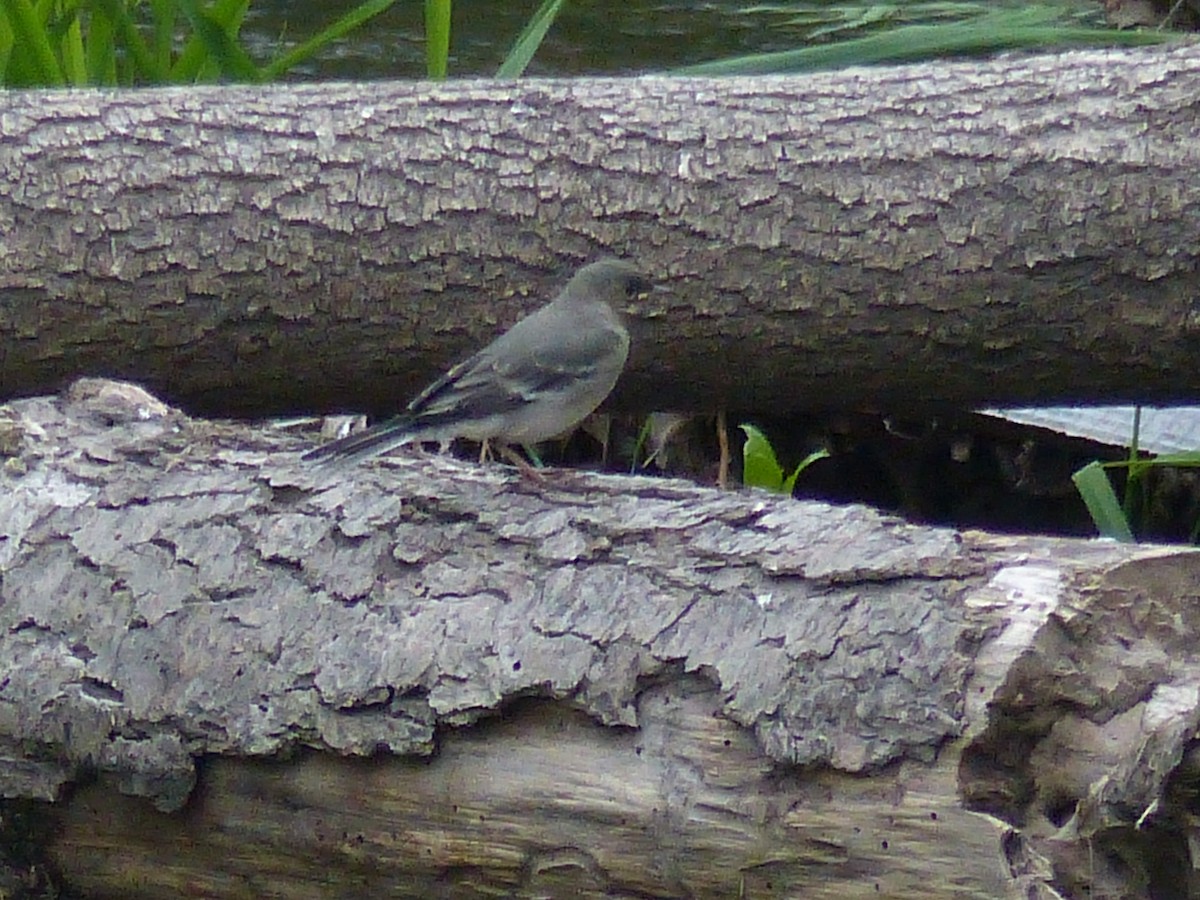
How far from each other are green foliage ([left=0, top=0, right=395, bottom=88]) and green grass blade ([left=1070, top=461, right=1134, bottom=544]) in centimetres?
213

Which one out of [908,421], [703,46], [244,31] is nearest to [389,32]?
[244,31]

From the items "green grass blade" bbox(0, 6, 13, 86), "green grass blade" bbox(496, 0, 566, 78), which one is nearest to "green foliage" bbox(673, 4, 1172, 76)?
"green grass blade" bbox(496, 0, 566, 78)

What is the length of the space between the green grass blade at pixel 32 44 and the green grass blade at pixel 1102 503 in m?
2.76

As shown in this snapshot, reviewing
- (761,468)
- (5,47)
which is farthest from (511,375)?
(5,47)

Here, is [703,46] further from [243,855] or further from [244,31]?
[243,855]

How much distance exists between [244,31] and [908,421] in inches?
167

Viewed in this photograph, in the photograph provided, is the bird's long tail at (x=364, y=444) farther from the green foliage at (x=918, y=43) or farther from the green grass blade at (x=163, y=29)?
the green grass blade at (x=163, y=29)

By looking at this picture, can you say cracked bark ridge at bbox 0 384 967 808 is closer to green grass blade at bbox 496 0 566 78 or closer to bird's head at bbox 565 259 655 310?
bird's head at bbox 565 259 655 310

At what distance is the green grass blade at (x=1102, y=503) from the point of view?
3432 millimetres

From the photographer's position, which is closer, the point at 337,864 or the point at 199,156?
the point at 337,864

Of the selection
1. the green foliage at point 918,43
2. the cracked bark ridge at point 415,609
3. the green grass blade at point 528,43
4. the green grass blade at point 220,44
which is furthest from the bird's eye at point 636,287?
the green grass blade at point 220,44

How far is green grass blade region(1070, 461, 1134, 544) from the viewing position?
3.43m

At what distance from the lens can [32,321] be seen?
3541 millimetres

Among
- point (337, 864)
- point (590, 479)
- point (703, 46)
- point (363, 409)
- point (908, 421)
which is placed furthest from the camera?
point (703, 46)
